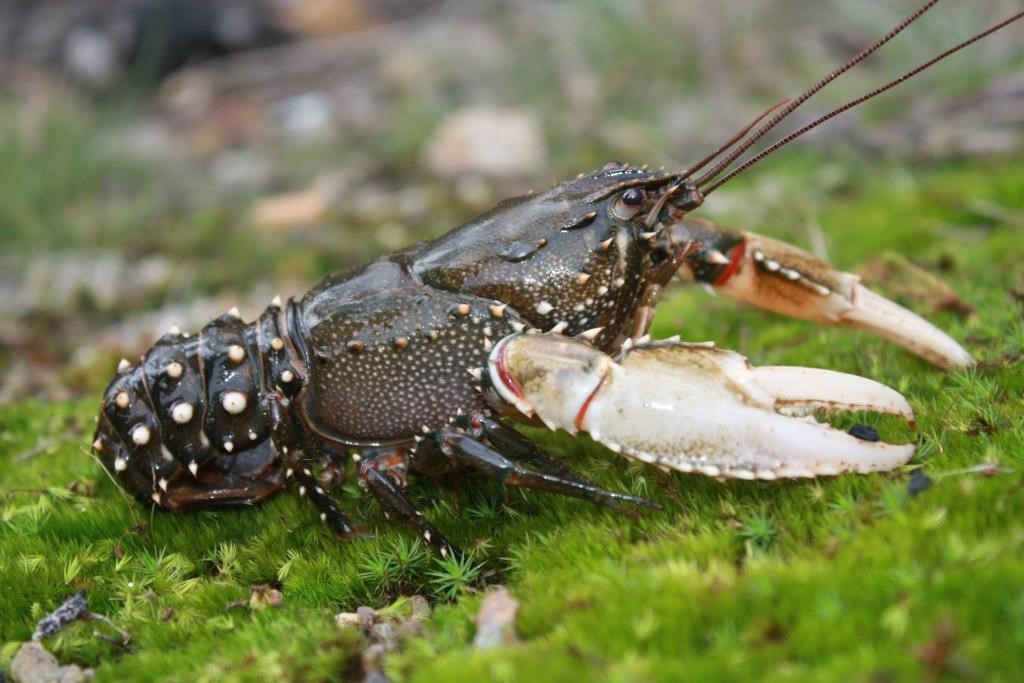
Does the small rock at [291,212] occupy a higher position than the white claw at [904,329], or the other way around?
the small rock at [291,212]

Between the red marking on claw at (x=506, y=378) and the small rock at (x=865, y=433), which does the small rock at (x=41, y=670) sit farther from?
the small rock at (x=865, y=433)

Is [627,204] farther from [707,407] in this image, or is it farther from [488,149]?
[488,149]

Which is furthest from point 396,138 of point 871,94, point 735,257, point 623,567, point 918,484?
point 918,484

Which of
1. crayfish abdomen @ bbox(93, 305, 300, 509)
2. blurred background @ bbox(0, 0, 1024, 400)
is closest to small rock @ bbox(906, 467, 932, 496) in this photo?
crayfish abdomen @ bbox(93, 305, 300, 509)

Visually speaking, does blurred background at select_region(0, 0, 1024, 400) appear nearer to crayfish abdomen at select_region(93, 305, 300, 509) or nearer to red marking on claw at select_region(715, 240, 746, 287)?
crayfish abdomen at select_region(93, 305, 300, 509)

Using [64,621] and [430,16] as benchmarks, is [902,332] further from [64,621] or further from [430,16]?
[430,16]

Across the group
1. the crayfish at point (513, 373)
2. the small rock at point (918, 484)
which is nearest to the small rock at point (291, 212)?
the crayfish at point (513, 373)

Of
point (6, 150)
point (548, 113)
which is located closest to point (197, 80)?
point (6, 150)
